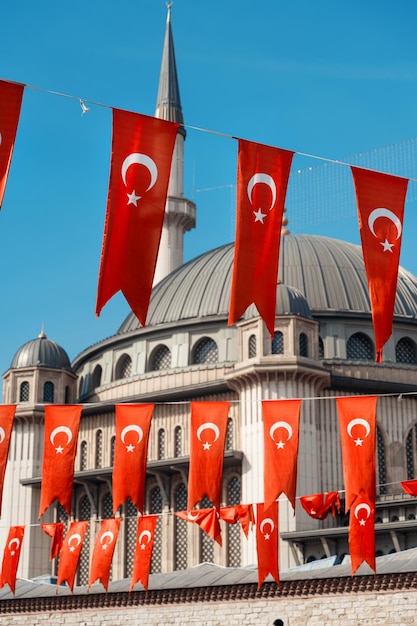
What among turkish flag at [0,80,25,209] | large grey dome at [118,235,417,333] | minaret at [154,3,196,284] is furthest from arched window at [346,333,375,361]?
turkish flag at [0,80,25,209]

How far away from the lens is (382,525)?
1900 inches

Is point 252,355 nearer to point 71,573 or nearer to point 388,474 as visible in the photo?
point 388,474

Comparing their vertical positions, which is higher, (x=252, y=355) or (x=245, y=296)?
(x=252, y=355)

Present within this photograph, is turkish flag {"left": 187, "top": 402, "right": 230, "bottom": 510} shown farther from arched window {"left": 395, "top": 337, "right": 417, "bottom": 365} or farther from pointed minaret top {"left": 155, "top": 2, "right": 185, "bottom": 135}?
pointed minaret top {"left": 155, "top": 2, "right": 185, "bottom": 135}

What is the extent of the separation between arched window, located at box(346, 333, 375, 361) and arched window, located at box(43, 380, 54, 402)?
14.4m

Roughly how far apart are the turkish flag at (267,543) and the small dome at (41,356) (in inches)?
971

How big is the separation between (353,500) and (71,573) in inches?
478

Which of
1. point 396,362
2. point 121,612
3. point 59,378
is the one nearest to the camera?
point 121,612

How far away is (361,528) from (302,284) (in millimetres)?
27524

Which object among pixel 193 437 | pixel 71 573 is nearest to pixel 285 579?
pixel 193 437

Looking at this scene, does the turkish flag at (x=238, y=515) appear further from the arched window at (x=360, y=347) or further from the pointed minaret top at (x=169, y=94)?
the pointed minaret top at (x=169, y=94)

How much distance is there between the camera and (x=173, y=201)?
241ft

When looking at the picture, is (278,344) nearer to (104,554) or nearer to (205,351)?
(205,351)

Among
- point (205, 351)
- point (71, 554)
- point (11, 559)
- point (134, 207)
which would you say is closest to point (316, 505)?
point (71, 554)
